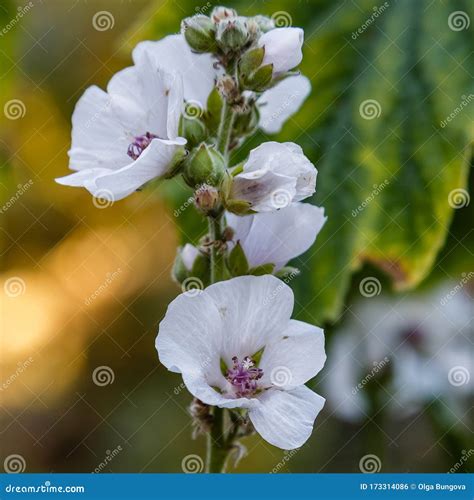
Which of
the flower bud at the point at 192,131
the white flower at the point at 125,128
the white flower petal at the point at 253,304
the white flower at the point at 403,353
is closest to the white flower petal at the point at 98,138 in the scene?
the white flower at the point at 125,128

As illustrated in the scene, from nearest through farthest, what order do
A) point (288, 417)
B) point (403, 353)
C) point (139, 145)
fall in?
point (288, 417) < point (139, 145) < point (403, 353)

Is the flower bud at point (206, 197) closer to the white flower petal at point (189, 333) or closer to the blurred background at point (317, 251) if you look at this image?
the white flower petal at point (189, 333)

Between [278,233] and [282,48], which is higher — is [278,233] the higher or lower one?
the lower one

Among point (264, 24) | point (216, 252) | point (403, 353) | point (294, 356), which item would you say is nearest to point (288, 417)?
point (294, 356)

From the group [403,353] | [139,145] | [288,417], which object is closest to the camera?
[288,417]

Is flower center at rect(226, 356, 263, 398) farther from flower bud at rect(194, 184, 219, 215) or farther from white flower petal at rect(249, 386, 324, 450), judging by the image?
flower bud at rect(194, 184, 219, 215)

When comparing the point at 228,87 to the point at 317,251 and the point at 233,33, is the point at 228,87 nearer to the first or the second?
the point at 233,33
